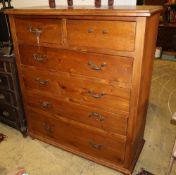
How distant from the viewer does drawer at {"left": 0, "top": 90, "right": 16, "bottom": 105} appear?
189 cm

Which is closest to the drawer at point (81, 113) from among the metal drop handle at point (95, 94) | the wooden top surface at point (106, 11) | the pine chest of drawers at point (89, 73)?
the pine chest of drawers at point (89, 73)

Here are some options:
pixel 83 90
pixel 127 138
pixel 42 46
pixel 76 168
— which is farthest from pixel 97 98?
pixel 76 168

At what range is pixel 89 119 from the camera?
1.51 meters

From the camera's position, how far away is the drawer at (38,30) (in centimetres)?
132

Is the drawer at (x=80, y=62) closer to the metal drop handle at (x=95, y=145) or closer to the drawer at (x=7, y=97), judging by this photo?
the drawer at (x=7, y=97)

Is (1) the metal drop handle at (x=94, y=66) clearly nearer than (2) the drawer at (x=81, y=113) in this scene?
Yes

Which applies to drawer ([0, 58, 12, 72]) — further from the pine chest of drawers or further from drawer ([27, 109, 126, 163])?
drawer ([27, 109, 126, 163])

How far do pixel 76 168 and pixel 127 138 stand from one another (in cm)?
56

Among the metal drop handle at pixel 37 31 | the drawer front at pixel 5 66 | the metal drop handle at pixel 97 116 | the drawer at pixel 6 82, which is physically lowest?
the metal drop handle at pixel 97 116

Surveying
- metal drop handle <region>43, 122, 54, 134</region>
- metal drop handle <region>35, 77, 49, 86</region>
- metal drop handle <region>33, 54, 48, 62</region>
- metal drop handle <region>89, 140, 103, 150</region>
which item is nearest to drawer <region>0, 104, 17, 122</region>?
metal drop handle <region>43, 122, 54, 134</region>

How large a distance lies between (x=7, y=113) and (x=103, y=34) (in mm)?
1412

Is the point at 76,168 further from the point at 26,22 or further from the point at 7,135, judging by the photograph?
the point at 26,22

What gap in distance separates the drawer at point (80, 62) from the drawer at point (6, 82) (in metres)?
0.29

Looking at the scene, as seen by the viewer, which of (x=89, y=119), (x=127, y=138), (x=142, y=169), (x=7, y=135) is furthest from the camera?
(x=7, y=135)
